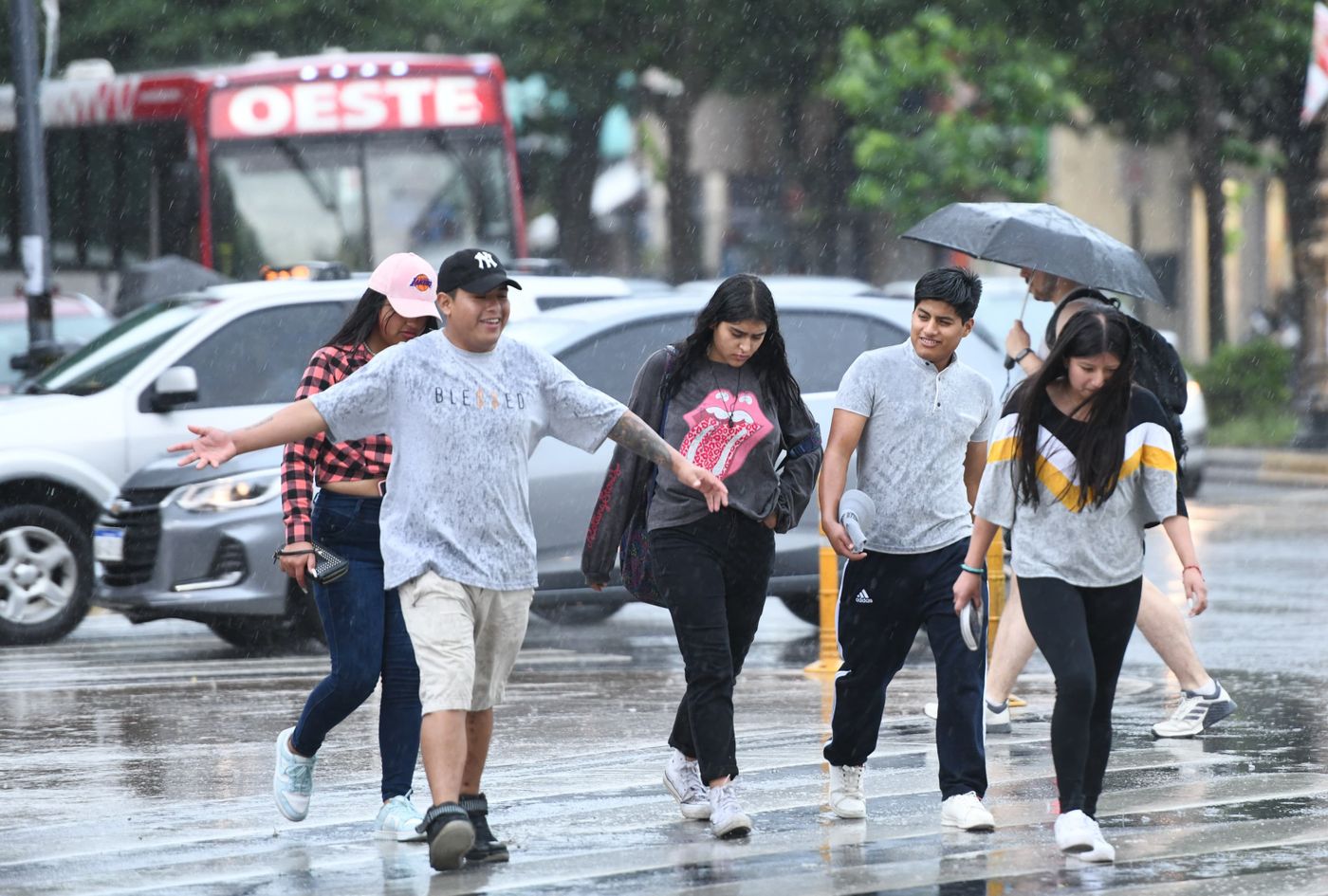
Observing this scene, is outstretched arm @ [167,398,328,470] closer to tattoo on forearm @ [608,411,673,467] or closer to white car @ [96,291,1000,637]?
→ tattoo on forearm @ [608,411,673,467]

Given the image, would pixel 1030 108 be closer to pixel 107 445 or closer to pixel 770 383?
pixel 107 445

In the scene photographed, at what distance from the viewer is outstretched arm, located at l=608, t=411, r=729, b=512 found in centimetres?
630

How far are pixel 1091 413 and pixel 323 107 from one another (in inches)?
565

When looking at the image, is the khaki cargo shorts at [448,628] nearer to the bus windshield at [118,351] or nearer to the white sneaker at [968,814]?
the white sneaker at [968,814]

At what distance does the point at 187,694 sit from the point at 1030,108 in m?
21.1

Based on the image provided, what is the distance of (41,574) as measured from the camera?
39.1 feet

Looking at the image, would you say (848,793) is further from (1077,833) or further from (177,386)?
(177,386)

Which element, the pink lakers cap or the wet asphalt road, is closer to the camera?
the wet asphalt road

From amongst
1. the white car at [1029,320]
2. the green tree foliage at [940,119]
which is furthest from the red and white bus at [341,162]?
the green tree foliage at [940,119]

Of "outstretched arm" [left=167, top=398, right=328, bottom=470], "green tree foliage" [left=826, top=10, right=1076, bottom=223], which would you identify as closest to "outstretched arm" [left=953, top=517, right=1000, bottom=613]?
"outstretched arm" [left=167, top=398, right=328, bottom=470]

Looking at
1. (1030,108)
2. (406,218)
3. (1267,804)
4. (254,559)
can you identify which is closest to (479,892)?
(1267,804)

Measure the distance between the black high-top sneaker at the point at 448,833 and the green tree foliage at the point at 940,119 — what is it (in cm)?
2391

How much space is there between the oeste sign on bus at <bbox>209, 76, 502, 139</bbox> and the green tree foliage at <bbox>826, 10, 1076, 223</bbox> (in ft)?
35.0

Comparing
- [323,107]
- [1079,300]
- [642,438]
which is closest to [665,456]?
[642,438]
